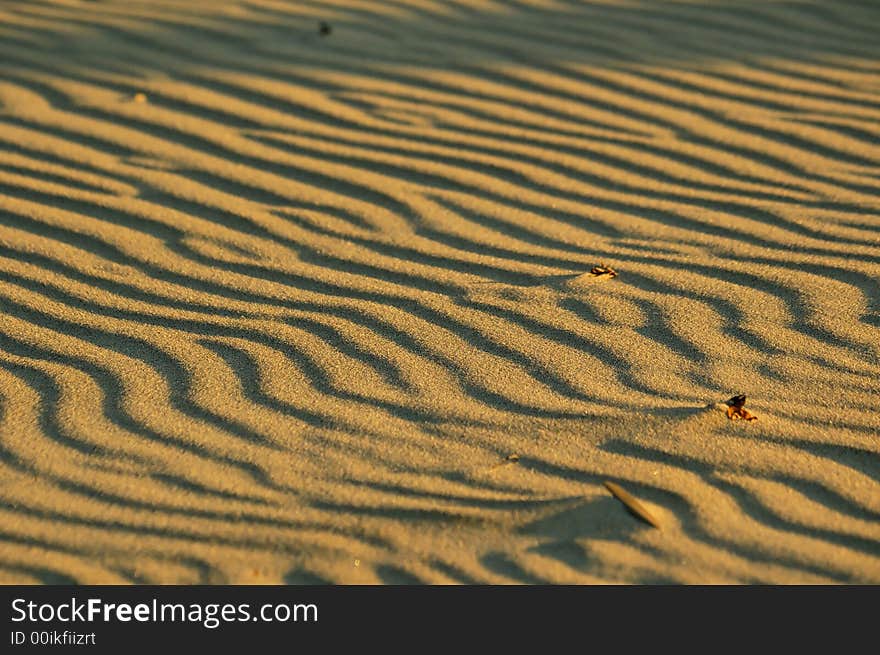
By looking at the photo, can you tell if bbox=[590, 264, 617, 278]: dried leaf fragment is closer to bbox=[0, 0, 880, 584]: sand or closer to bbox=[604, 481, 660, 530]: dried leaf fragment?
bbox=[0, 0, 880, 584]: sand

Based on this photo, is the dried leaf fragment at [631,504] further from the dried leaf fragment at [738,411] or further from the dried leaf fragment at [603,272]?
the dried leaf fragment at [603,272]

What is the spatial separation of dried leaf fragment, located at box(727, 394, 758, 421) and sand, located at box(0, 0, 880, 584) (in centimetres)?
2

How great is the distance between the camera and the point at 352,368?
322 cm

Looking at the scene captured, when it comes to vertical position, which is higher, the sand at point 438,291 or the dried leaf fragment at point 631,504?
the sand at point 438,291

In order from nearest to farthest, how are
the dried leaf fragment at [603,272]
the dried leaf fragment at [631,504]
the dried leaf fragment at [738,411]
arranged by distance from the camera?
1. the dried leaf fragment at [631,504]
2. the dried leaf fragment at [738,411]
3. the dried leaf fragment at [603,272]

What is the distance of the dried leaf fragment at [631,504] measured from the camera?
2688 millimetres

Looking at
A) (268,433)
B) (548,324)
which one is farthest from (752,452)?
(268,433)

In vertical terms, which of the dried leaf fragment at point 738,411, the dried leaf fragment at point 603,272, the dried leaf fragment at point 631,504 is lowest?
the dried leaf fragment at point 631,504

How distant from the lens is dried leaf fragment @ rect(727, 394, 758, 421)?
2.97m

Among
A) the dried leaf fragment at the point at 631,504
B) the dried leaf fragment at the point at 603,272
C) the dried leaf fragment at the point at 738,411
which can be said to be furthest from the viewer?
the dried leaf fragment at the point at 603,272

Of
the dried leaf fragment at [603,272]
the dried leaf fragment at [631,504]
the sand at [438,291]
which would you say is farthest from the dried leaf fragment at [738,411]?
the dried leaf fragment at [603,272]

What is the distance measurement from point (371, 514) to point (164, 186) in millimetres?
1955

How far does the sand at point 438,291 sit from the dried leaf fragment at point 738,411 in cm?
2

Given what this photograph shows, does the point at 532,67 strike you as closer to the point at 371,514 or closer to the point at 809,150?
the point at 809,150
